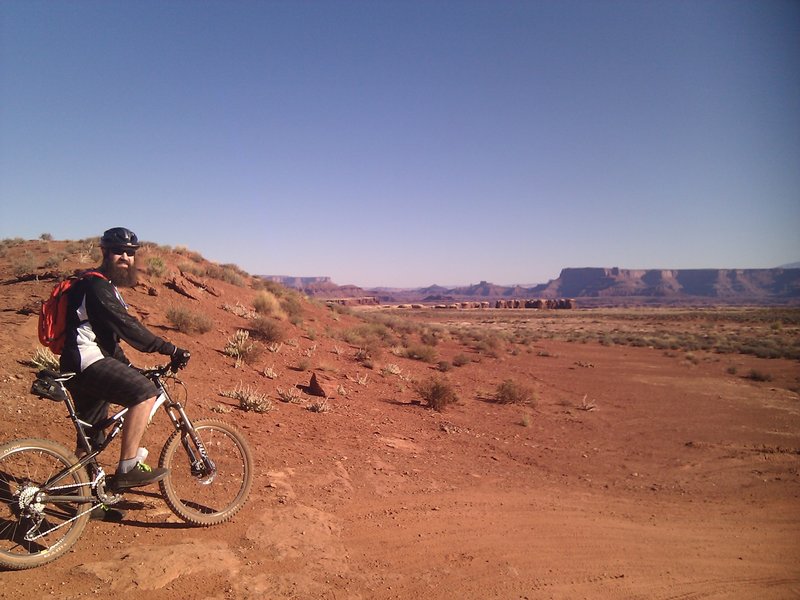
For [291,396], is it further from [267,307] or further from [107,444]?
[267,307]

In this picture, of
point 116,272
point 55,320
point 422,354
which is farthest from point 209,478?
point 422,354

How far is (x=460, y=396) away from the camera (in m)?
12.2

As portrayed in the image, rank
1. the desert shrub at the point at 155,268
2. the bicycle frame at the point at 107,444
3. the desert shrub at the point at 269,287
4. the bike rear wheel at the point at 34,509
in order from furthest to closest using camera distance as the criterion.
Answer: the desert shrub at the point at 269,287 < the desert shrub at the point at 155,268 < the bicycle frame at the point at 107,444 < the bike rear wheel at the point at 34,509

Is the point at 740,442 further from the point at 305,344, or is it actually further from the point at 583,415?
the point at 305,344

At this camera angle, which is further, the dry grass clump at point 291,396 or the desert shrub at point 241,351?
the desert shrub at point 241,351

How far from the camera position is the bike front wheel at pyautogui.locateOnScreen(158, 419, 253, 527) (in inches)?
150

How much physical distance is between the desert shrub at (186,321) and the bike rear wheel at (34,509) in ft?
24.6

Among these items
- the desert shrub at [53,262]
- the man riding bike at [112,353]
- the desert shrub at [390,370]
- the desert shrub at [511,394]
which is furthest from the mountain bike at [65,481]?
the desert shrub at [53,262]

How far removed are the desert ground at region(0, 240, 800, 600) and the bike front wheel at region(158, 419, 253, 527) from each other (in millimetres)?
177

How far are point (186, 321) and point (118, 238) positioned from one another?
775 cm

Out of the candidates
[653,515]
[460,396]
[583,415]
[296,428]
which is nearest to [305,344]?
[460,396]

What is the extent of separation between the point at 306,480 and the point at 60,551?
257 centimetres

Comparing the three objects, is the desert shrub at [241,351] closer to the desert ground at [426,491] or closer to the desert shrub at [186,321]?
the desert ground at [426,491]

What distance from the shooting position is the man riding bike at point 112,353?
323 centimetres
